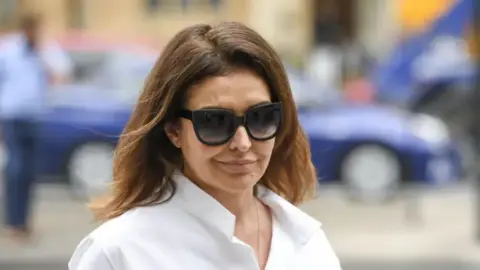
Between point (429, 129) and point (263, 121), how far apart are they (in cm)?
742

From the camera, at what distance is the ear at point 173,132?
1.78 meters

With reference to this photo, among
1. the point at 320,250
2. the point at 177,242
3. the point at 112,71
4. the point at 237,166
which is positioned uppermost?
the point at 237,166

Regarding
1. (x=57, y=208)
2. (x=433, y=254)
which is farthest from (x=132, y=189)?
(x=57, y=208)

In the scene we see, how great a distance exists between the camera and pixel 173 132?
179cm

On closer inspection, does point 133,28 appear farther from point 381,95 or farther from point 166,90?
point 166,90

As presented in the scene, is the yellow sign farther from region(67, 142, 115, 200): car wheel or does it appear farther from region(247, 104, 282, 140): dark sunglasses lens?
region(247, 104, 282, 140): dark sunglasses lens

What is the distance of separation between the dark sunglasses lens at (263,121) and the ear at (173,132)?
17 cm

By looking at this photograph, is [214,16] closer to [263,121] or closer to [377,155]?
[377,155]

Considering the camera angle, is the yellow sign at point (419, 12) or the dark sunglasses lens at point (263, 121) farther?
the yellow sign at point (419, 12)

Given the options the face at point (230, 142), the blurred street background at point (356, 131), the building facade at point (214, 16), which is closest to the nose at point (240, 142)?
the face at point (230, 142)

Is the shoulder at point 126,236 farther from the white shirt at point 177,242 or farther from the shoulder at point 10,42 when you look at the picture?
Result: the shoulder at point 10,42

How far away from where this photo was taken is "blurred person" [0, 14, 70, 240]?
680 centimetres

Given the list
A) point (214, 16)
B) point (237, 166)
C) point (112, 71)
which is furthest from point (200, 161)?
point (214, 16)

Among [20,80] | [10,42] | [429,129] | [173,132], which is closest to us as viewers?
[173,132]
